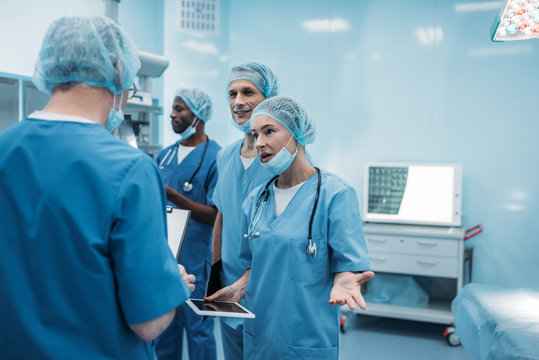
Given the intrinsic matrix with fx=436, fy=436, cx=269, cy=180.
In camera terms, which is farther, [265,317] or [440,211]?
[440,211]

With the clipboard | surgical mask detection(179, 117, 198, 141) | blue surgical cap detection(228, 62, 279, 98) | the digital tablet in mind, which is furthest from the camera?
surgical mask detection(179, 117, 198, 141)

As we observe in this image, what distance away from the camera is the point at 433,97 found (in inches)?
142

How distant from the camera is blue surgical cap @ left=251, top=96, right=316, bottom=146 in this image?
1506mm

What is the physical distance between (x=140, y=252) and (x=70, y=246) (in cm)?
12

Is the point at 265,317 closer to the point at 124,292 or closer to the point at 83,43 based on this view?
the point at 124,292

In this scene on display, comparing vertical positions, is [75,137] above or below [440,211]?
above

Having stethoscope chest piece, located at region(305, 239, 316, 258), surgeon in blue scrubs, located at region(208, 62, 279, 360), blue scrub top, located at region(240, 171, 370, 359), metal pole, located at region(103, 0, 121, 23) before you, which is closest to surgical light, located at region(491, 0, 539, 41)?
surgeon in blue scrubs, located at region(208, 62, 279, 360)

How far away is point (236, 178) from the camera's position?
179 cm

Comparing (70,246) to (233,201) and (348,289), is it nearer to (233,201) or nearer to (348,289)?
(348,289)

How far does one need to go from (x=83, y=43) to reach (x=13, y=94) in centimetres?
224

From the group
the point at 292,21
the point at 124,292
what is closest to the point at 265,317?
the point at 124,292

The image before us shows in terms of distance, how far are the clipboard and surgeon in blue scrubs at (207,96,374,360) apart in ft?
0.84

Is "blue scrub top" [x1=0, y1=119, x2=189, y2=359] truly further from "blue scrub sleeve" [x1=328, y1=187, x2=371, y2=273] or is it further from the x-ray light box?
the x-ray light box

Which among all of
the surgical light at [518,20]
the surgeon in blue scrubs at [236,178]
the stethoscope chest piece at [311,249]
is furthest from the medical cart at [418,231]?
the stethoscope chest piece at [311,249]
